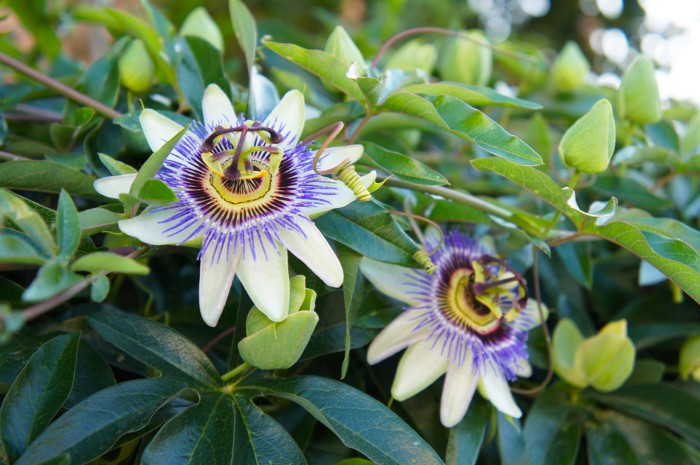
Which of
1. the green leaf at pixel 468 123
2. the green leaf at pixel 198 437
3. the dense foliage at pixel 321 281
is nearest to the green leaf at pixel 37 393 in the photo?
the dense foliage at pixel 321 281

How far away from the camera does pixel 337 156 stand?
2.24 feet

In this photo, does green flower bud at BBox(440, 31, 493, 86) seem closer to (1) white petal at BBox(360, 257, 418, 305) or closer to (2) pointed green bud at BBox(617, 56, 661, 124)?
(2) pointed green bud at BBox(617, 56, 661, 124)

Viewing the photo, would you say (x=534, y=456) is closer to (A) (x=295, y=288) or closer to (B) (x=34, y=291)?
(A) (x=295, y=288)

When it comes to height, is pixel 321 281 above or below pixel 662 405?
above

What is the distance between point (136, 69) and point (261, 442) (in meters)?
0.58

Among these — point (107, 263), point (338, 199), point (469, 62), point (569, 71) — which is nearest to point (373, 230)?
point (338, 199)

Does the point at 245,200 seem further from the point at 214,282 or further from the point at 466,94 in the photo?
the point at 466,94

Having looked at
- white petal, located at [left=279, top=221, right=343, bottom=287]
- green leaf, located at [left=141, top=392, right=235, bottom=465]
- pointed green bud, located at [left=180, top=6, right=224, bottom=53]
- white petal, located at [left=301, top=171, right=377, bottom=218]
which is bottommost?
green leaf, located at [left=141, top=392, right=235, bottom=465]

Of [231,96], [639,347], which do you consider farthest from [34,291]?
[639,347]

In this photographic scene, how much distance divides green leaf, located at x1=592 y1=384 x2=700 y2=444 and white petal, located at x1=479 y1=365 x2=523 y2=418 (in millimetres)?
249

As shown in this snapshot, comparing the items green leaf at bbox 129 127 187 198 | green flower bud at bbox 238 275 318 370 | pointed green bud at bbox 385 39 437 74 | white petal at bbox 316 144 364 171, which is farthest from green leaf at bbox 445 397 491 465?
pointed green bud at bbox 385 39 437 74

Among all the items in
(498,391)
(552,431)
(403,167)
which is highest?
(403,167)

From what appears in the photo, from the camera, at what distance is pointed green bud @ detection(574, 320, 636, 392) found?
83 centimetres

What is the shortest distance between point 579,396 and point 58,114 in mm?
906
